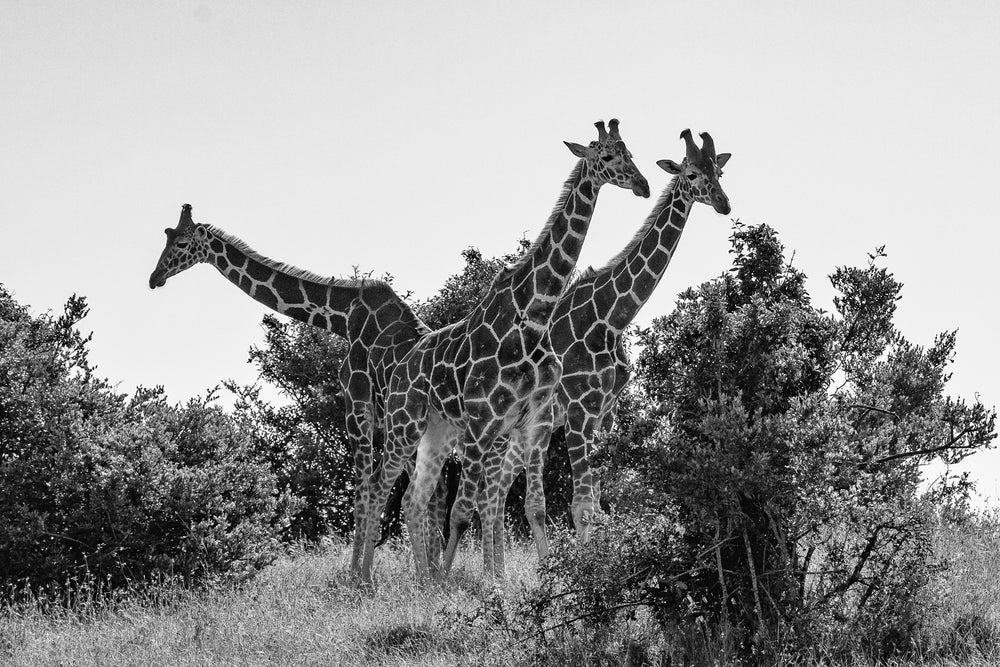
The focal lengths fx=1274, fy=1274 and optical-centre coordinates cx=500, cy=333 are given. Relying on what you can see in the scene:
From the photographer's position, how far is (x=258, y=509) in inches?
624

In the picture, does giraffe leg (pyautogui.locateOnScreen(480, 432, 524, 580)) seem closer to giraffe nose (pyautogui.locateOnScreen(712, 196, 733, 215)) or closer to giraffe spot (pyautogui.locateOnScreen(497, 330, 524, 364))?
giraffe spot (pyautogui.locateOnScreen(497, 330, 524, 364))

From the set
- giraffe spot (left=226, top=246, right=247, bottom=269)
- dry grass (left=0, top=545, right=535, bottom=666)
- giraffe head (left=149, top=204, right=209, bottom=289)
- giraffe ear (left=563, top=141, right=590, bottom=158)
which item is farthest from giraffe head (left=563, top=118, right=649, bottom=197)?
giraffe head (left=149, top=204, right=209, bottom=289)

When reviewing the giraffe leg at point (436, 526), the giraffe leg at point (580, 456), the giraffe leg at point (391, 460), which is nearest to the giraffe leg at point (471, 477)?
the giraffe leg at point (436, 526)

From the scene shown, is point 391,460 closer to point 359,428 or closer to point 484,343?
point 359,428

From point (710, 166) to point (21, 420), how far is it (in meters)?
8.67

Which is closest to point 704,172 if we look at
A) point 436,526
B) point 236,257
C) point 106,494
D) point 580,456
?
point 580,456

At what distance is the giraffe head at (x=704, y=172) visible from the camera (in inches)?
591

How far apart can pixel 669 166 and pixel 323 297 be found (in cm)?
480

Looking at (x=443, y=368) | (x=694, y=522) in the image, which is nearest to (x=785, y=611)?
(x=694, y=522)

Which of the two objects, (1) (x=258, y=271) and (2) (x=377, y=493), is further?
(1) (x=258, y=271)

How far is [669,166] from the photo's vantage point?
51.0 ft

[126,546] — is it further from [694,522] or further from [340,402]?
[694,522]

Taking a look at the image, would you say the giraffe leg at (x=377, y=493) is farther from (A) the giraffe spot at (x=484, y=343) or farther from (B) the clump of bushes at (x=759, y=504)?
(B) the clump of bushes at (x=759, y=504)

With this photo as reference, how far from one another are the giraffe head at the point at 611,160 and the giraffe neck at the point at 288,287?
3865 millimetres
